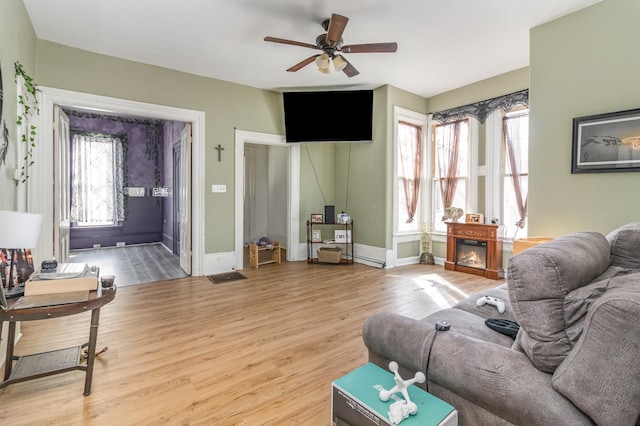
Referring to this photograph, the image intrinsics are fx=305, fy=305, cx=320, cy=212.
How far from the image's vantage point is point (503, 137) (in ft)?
15.2

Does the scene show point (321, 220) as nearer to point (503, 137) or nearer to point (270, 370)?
point (503, 137)

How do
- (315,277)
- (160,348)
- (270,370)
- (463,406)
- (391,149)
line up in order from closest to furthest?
1. (463,406)
2. (270,370)
3. (160,348)
4. (315,277)
5. (391,149)

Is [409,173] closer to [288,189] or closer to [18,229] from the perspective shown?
[288,189]

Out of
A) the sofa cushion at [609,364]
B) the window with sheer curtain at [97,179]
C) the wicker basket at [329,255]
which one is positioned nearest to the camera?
the sofa cushion at [609,364]

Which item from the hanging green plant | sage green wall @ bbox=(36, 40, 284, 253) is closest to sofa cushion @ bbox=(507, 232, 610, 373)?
the hanging green plant

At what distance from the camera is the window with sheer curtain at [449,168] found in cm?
511

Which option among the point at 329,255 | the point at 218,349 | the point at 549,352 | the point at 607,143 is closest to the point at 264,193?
the point at 329,255

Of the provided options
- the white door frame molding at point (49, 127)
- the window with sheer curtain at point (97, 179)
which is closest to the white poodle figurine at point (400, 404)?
the white door frame molding at point (49, 127)

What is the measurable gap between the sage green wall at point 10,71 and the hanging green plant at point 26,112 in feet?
0.25

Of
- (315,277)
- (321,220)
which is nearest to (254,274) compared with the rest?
(315,277)

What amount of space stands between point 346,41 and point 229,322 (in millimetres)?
3362

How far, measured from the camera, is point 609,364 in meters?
0.84

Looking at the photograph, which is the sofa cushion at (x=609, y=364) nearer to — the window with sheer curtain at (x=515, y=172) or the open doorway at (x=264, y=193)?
the window with sheer curtain at (x=515, y=172)

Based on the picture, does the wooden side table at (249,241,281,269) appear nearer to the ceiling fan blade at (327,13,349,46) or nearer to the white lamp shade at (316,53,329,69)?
the white lamp shade at (316,53,329,69)
